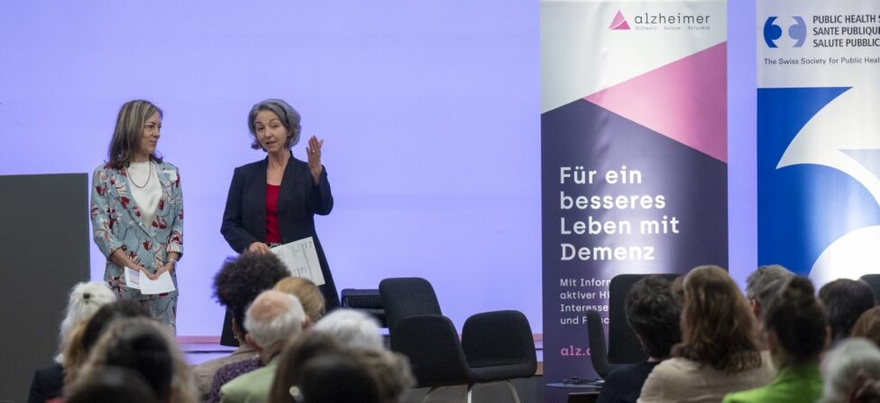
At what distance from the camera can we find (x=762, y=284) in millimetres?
5305

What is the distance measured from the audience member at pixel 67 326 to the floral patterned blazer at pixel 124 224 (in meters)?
1.68

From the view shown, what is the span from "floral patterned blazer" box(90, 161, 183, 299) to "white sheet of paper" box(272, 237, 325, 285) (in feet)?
1.68

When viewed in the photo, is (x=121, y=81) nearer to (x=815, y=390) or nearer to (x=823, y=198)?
(x=823, y=198)

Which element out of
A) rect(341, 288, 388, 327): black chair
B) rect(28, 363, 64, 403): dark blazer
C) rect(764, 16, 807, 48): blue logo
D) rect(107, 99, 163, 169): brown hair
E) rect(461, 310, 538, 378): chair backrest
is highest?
rect(764, 16, 807, 48): blue logo

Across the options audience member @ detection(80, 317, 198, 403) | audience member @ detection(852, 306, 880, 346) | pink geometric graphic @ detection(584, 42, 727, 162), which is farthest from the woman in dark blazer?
audience member @ detection(80, 317, 198, 403)

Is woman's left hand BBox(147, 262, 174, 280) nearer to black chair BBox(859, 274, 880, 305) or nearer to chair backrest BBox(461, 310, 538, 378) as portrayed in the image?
chair backrest BBox(461, 310, 538, 378)

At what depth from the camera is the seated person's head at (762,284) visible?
5.19 metres

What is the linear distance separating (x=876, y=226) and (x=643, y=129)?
1429 millimetres

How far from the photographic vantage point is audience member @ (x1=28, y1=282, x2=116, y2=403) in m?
3.99

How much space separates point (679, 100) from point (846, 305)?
9.22 feet

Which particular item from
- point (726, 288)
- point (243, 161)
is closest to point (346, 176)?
point (243, 161)

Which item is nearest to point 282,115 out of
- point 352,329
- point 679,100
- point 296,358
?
point 679,100


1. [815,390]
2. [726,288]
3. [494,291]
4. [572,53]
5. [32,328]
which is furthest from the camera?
[494,291]

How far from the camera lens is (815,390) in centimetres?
331
